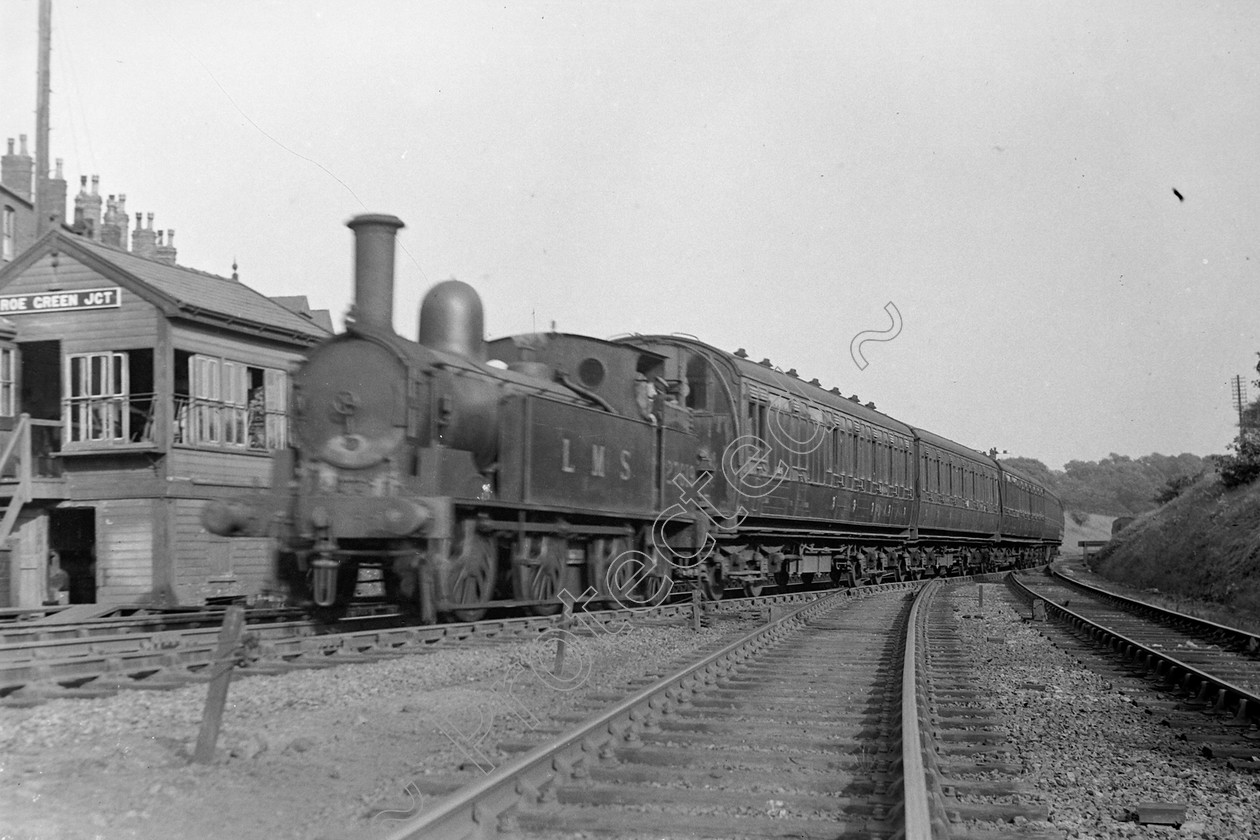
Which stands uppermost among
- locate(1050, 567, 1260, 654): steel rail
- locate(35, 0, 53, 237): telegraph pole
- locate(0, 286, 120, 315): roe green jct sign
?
locate(35, 0, 53, 237): telegraph pole

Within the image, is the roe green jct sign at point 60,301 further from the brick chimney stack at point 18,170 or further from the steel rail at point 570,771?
the steel rail at point 570,771

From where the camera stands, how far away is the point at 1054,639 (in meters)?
13.1

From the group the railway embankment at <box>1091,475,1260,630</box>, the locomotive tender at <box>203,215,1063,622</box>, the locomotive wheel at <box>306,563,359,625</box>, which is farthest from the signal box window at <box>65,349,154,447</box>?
the railway embankment at <box>1091,475,1260,630</box>

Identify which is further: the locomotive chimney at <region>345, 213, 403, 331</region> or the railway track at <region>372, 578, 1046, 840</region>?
the locomotive chimney at <region>345, 213, 403, 331</region>

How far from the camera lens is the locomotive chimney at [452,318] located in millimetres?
11953

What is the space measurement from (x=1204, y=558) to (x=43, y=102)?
2525 centimetres

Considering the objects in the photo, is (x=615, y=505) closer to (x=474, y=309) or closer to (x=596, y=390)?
(x=596, y=390)

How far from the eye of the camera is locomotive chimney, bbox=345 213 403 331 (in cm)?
1064

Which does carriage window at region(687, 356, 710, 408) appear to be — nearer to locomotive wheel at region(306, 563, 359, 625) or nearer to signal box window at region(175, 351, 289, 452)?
locomotive wheel at region(306, 563, 359, 625)

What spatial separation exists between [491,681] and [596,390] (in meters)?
6.05

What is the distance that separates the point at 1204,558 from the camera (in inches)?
1035

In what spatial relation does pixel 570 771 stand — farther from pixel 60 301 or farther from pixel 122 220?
pixel 122 220

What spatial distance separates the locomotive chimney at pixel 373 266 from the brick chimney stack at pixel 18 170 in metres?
20.5

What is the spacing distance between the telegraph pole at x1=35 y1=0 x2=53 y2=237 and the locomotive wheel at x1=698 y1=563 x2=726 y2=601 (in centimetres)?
1089
